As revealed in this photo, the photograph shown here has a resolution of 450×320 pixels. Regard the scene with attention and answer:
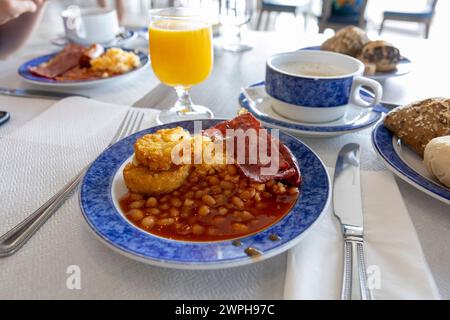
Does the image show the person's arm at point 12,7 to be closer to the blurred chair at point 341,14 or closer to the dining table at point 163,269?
the dining table at point 163,269

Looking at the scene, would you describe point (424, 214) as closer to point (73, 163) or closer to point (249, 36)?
point (73, 163)

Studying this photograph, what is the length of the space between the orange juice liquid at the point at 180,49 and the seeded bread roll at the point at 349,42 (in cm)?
51

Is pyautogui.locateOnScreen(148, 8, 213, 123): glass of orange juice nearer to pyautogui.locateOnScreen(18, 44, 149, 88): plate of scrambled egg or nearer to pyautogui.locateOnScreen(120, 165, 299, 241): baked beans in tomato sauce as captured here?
pyautogui.locateOnScreen(18, 44, 149, 88): plate of scrambled egg

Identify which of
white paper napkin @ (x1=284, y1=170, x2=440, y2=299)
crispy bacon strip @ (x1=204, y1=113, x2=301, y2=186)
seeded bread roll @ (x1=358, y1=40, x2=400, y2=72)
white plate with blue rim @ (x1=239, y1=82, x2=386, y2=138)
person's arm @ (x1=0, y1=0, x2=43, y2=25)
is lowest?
white paper napkin @ (x1=284, y1=170, x2=440, y2=299)

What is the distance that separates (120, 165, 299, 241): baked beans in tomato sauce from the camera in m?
0.60

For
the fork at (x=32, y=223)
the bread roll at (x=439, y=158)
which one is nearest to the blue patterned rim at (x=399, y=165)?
the bread roll at (x=439, y=158)

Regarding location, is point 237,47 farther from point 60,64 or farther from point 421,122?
point 421,122

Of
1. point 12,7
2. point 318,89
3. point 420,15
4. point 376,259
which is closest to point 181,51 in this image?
point 318,89

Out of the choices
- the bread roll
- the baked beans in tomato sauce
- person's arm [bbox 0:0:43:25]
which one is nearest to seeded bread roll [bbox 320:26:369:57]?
the bread roll

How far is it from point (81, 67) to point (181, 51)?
0.47 m

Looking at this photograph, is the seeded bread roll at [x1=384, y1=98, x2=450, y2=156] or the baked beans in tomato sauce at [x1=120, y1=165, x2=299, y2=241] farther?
the seeded bread roll at [x1=384, y1=98, x2=450, y2=156]

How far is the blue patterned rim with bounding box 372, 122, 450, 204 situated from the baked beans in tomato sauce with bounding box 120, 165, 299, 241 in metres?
0.22

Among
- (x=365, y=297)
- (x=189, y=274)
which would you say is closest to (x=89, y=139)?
(x=189, y=274)

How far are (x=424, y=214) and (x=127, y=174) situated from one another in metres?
0.55
